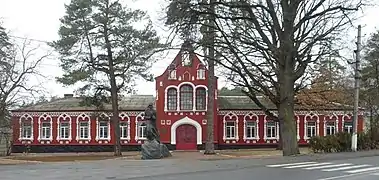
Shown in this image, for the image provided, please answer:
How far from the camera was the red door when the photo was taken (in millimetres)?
61844

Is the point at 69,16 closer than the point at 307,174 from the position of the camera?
No

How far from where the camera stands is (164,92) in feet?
203

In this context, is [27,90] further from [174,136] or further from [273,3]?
[273,3]

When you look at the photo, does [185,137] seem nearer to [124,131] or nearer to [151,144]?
[124,131]

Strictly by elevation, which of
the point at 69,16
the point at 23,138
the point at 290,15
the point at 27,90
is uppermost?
the point at 69,16

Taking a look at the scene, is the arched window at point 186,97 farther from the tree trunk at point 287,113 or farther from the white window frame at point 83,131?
the tree trunk at point 287,113

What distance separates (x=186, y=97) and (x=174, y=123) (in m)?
3.09

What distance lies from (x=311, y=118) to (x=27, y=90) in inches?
1266

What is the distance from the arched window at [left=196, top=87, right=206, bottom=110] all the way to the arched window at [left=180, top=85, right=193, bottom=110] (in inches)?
25.9

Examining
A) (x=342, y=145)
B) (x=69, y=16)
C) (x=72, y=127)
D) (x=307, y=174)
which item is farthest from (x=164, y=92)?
(x=307, y=174)

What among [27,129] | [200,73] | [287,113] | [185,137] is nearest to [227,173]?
[287,113]

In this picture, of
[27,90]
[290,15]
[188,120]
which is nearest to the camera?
[290,15]

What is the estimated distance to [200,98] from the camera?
61969 millimetres

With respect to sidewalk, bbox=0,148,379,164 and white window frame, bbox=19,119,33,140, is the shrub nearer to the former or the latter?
sidewalk, bbox=0,148,379,164
